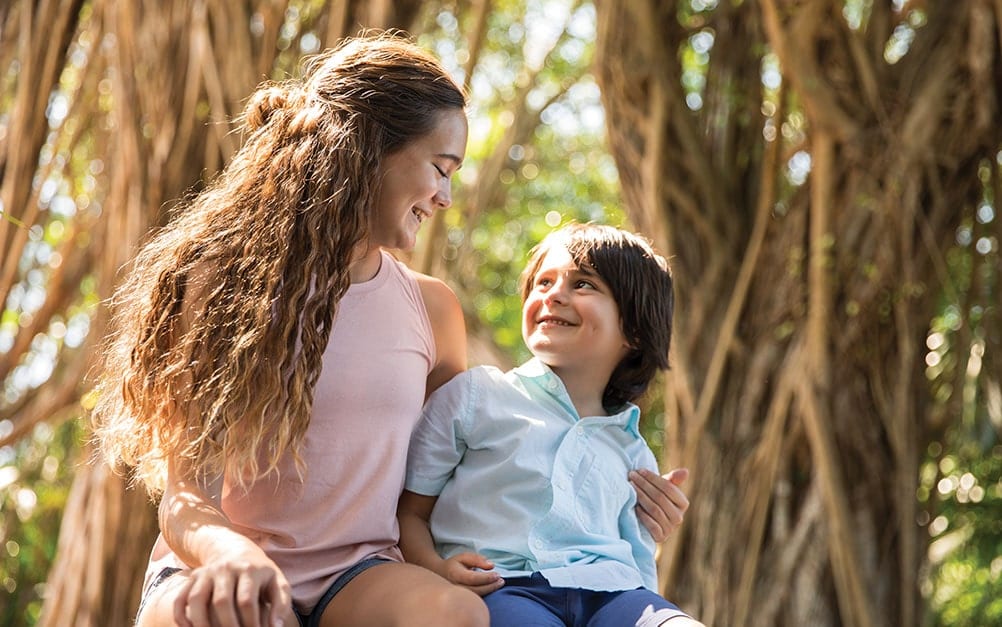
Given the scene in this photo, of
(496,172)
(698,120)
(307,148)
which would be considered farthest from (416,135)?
(496,172)

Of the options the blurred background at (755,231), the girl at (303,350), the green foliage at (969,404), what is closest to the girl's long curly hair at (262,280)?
the girl at (303,350)

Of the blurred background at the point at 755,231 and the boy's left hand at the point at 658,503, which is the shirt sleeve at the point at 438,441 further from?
the blurred background at the point at 755,231

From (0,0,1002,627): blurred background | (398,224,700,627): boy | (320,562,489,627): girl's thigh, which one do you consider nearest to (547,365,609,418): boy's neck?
(398,224,700,627): boy

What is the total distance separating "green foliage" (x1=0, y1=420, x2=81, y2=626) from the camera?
4191mm

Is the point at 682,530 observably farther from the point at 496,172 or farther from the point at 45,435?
the point at 45,435

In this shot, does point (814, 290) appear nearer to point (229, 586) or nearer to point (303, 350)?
point (303, 350)

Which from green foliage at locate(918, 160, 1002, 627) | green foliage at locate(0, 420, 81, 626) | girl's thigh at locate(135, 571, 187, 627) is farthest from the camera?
green foliage at locate(0, 420, 81, 626)

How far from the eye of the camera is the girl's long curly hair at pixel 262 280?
1108mm

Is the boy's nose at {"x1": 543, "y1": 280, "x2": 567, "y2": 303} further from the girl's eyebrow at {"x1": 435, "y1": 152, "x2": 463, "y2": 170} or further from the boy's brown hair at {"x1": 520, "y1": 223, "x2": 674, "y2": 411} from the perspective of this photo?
the girl's eyebrow at {"x1": 435, "y1": 152, "x2": 463, "y2": 170}

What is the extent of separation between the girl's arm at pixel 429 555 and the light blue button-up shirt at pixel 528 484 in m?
0.01

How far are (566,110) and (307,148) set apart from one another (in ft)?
12.8

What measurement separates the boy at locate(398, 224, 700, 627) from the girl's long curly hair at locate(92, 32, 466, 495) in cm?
19

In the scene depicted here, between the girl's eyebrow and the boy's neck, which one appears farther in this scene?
the boy's neck

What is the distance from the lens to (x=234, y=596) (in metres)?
0.94
